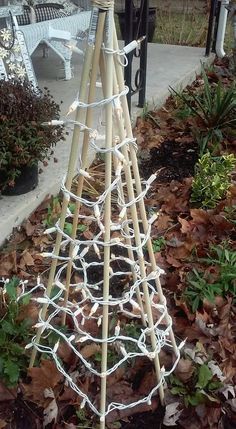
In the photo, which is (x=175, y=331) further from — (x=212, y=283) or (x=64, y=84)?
(x=64, y=84)

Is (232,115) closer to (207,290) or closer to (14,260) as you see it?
(207,290)

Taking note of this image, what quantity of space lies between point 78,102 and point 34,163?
48.5 inches

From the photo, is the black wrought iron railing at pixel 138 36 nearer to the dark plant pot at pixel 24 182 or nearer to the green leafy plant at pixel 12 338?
the dark plant pot at pixel 24 182

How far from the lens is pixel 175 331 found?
87.9 inches

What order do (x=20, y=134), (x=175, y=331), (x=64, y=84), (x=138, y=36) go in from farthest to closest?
(x=64, y=84) → (x=138, y=36) → (x=20, y=134) → (x=175, y=331)

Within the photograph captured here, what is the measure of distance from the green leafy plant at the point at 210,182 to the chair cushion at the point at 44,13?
238 centimetres

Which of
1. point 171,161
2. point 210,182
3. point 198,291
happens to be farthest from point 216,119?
point 198,291

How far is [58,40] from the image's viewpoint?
445 centimetres

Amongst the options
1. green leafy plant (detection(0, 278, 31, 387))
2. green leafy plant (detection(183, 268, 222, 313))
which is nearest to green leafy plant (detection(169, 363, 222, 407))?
green leafy plant (detection(183, 268, 222, 313))

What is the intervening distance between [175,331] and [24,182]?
1.16 meters

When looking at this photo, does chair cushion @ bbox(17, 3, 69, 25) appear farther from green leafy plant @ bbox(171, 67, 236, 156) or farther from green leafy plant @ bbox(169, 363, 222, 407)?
green leafy plant @ bbox(169, 363, 222, 407)

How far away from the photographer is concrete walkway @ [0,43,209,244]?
2730mm

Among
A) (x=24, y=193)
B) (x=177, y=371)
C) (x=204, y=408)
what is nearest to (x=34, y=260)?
(x=24, y=193)

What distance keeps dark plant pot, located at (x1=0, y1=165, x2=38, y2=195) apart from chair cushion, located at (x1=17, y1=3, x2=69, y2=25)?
223 centimetres
